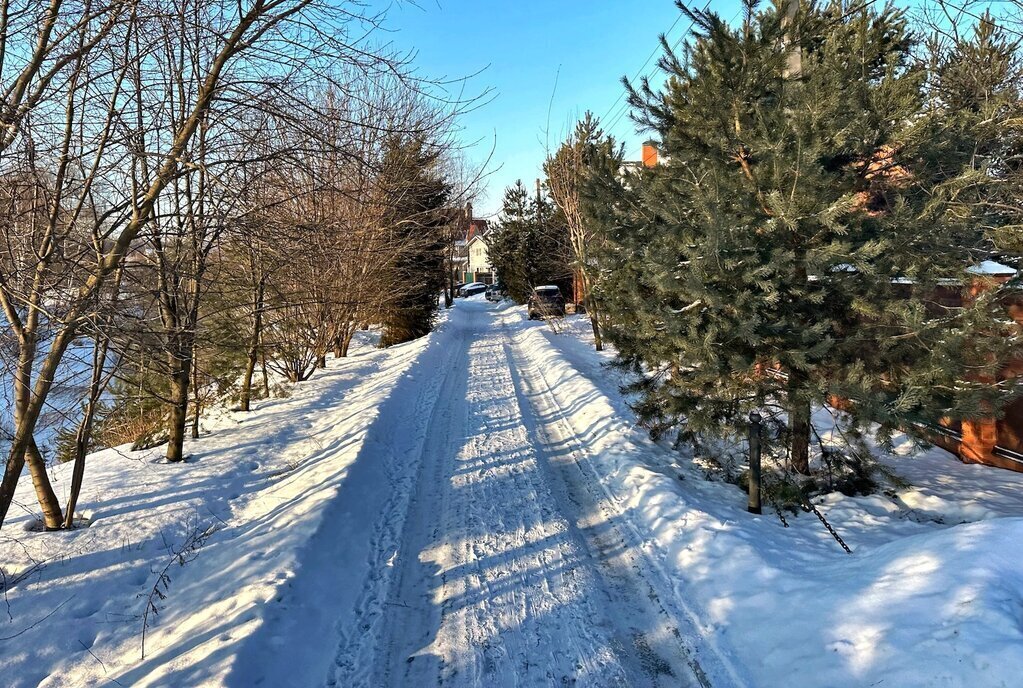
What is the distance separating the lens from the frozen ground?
3.30m

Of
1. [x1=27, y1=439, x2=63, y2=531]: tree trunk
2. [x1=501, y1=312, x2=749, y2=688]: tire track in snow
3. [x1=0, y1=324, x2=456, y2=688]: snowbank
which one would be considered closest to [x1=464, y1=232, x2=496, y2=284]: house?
[x1=501, y1=312, x2=749, y2=688]: tire track in snow

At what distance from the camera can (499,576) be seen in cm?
448

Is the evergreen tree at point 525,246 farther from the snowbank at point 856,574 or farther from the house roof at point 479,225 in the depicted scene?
the snowbank at point 856,574

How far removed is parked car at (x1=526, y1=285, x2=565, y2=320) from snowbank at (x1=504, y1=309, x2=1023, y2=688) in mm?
18603

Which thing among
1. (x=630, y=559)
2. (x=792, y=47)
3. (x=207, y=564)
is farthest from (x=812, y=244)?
(x=207, y=564)

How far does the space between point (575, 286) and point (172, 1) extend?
2705 centimetres

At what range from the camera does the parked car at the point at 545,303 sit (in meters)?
25.2

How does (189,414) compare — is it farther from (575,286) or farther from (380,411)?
(575,286)

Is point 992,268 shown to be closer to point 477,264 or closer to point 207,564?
point 207,564

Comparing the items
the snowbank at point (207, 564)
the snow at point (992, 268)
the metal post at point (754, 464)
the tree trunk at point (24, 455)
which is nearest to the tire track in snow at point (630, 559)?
the metal post at point (754, 464)

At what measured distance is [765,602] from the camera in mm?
3869


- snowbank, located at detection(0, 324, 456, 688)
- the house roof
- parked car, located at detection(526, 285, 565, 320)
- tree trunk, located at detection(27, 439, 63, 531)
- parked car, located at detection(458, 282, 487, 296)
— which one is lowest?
snowbank, located at detection(0, 324, 456, 688)

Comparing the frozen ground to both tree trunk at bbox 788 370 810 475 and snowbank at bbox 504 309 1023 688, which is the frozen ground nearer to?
snowbank at bbox 504 309 1023 688

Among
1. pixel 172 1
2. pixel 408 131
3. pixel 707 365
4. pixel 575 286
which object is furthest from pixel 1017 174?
pixel 575 286
